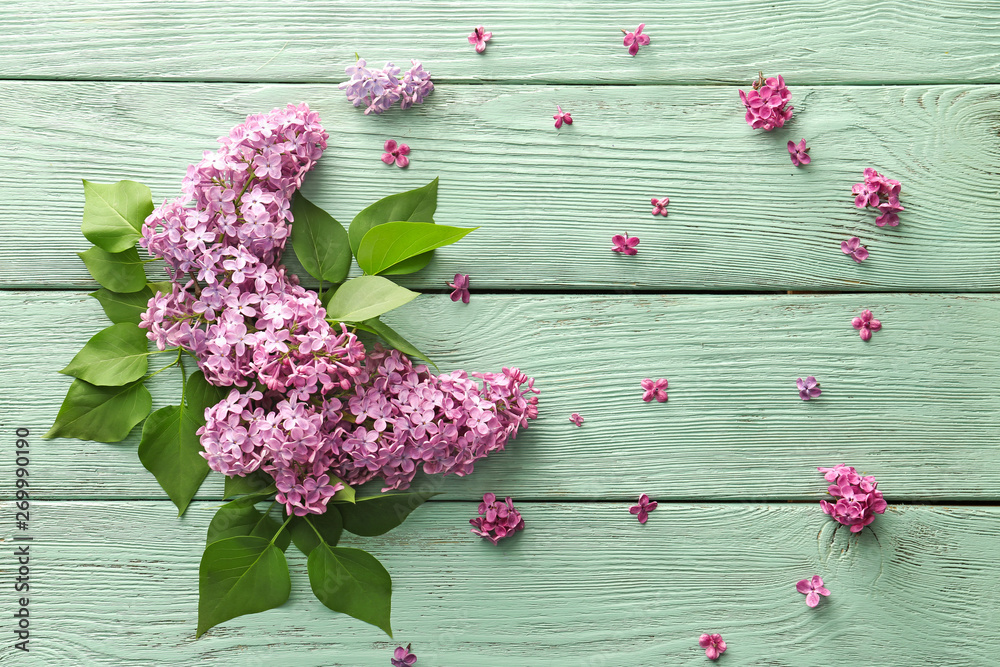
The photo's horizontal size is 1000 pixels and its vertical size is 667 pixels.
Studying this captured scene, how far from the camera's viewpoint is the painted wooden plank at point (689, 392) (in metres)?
0.77

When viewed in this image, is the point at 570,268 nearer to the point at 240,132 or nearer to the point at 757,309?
the point at 757,309

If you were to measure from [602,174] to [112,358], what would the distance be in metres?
0.65

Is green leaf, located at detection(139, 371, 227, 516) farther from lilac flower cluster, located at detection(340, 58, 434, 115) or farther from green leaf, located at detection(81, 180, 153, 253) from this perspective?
lilac flower cluster, located at detection(340, 58, 434, 115)

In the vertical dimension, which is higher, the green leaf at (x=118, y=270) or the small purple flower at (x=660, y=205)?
the small purple flower at (x=660, y=205)

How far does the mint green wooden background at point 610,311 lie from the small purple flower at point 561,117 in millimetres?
13

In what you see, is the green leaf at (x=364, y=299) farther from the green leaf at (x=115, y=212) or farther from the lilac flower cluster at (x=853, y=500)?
the lilac flower cluster at (x=853, y=500)

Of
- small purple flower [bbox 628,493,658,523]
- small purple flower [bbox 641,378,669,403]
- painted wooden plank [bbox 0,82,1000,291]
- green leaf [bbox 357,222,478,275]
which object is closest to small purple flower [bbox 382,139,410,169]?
painted wooden plank [bbox 0,82,1000,291]

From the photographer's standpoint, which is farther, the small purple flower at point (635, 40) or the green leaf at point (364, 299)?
the small purple flower at point (635, 40)

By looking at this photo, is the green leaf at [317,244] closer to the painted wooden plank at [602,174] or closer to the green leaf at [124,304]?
the painted wooden plank at [602,174]

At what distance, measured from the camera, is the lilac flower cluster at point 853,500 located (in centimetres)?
75

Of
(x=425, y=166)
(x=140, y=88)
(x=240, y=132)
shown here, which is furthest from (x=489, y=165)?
(x=140, y=88)

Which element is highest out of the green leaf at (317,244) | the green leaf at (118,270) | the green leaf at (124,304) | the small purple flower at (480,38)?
the small purple flower at (480,38)

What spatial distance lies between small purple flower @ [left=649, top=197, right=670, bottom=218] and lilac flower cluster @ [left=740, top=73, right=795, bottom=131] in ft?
0.50

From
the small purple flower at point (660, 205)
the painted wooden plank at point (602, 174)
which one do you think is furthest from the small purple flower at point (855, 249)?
the small purple flower at point (660, 205)
